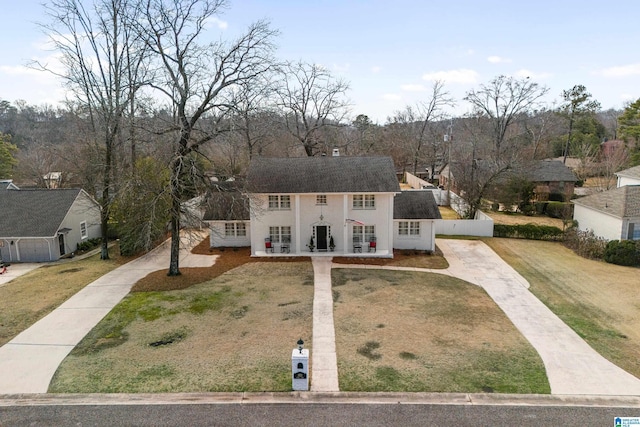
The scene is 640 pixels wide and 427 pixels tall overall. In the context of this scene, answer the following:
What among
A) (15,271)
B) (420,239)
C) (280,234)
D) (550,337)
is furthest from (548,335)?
(15,271)

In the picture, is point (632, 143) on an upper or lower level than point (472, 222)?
upper

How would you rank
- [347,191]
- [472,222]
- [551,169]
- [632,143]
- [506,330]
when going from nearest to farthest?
[506,330], [347,191], [472,222], [551,169], [632,143]

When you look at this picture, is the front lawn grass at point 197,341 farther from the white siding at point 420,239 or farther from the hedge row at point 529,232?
the hedge row at point 529,232

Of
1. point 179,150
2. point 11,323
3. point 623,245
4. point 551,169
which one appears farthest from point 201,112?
point 551,169

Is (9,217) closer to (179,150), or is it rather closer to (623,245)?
(179,150)

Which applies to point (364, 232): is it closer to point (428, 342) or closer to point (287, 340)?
point (428, 342)

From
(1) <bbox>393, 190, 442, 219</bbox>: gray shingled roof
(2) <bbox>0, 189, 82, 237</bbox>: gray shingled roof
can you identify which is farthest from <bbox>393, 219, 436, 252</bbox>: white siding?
(2) <bbox>0, 189, 82, 237</bbox>: gray shingled roof

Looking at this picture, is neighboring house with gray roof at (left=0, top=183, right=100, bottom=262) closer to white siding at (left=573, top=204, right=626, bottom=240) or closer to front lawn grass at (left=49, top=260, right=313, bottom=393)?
front lawn grass at (left=49, top=260, right=313, bottom=393)

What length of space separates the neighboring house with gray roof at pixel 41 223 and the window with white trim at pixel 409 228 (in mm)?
18166

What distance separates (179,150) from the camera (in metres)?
18.4

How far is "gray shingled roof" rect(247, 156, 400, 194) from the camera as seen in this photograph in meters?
23.3

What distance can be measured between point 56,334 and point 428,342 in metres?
12.6

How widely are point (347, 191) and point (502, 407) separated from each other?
A: 14561 millimetres

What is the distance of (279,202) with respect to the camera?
2398 cm
